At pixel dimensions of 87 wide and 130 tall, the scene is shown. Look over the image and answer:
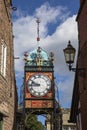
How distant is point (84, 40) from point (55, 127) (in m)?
7.72

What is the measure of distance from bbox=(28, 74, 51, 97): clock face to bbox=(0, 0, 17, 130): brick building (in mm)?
2444

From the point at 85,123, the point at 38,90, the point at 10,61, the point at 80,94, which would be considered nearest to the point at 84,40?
the point at 80,94

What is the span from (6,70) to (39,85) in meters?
4.80

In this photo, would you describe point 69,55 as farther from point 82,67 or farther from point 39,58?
point 39,58

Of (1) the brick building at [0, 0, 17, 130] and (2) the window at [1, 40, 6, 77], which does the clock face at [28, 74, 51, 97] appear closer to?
(1) the brick building at [0, 0, 17, 130]

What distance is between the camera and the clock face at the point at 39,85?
20703 millimetres

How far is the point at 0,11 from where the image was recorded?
15188mm

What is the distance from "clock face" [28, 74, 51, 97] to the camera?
20.7 meters

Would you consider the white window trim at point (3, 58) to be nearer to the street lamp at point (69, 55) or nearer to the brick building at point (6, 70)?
Result: the brick building at point (6, 70)

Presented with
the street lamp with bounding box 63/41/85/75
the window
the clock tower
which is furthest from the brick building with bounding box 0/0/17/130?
the street lamp with bounding box 63/41/85/75

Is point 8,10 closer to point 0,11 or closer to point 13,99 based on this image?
point 0,11

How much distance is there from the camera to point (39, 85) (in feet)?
68.4

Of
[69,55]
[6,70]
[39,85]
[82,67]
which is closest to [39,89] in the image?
[39,85]

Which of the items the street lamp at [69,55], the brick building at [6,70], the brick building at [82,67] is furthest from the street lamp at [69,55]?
Result: the brick building at [6,70]
